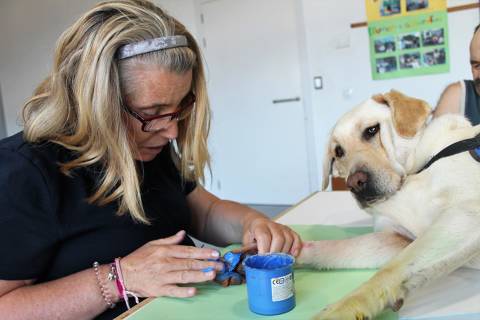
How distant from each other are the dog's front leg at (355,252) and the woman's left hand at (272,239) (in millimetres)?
26

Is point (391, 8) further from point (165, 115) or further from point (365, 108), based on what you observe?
point (165, 115)

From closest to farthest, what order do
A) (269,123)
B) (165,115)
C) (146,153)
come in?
1. (165,115)
2. (146,153)
3. (269,123)

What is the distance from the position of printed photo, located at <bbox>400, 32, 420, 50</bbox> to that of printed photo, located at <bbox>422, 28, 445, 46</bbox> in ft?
0.15

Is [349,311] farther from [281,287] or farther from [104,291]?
[104,291]

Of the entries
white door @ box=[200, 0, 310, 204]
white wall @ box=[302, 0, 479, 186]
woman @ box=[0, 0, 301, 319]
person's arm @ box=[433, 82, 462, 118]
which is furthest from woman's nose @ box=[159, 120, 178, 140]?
white door @ box=[200, 0, 310, 204]

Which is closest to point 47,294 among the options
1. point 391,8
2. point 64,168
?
point 64,168

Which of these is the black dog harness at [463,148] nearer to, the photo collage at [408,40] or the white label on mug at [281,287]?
the white label on mug at [281,287]

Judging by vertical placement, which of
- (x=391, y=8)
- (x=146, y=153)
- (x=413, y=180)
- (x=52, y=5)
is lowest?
(x=413, y=180)

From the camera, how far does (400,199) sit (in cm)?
105

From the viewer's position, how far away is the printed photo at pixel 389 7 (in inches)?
134

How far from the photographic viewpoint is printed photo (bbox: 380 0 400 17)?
3.41 metres

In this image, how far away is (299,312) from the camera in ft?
2.72

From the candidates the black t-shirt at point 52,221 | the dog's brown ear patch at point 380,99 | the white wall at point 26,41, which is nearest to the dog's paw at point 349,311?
the black t-shirt at point 52,221

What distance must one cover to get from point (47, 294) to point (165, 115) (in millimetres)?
479
